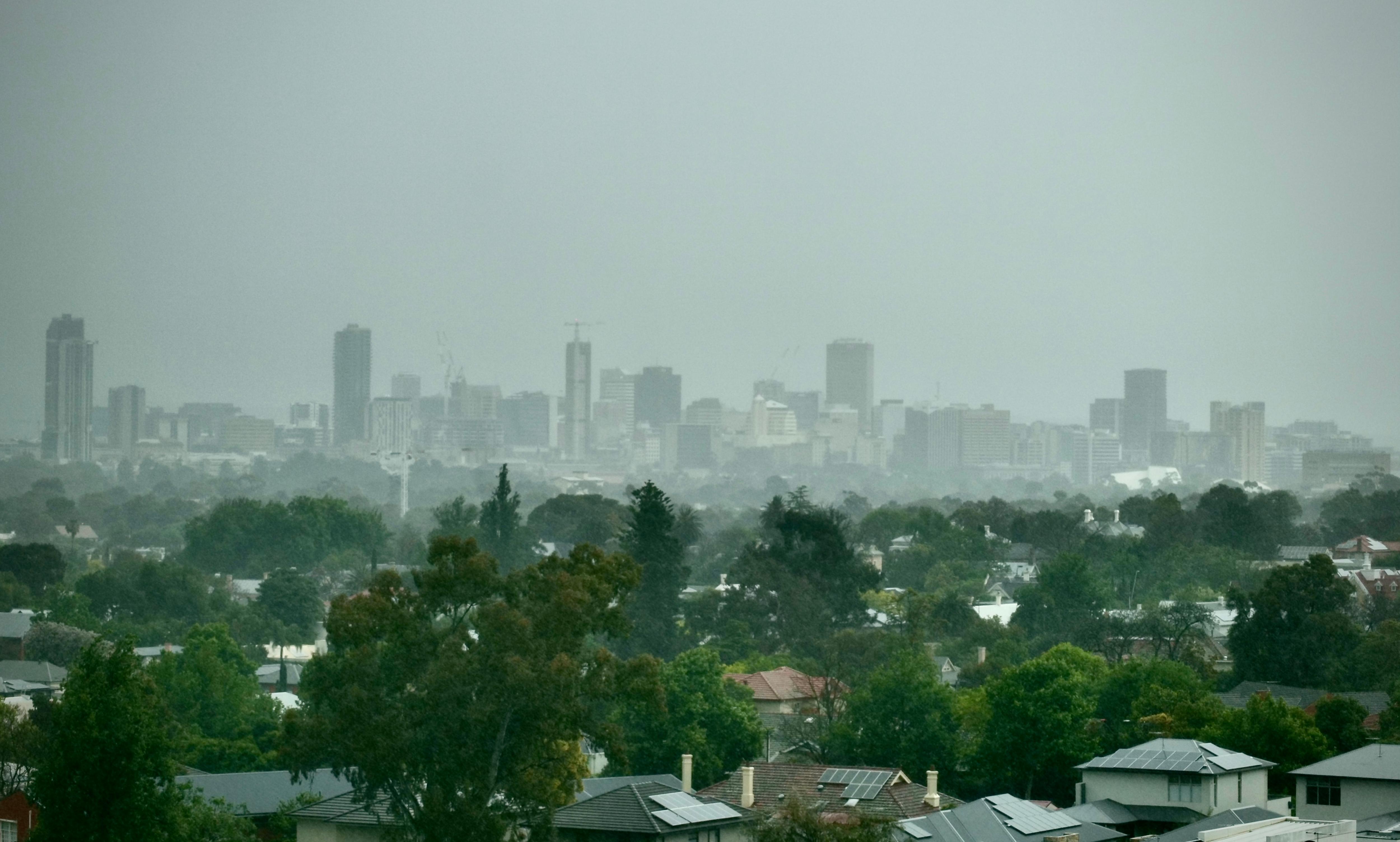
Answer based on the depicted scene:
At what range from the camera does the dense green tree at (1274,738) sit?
34.4 meters

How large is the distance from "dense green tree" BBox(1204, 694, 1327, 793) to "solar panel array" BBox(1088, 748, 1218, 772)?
288 centimetres

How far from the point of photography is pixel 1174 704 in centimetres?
3791

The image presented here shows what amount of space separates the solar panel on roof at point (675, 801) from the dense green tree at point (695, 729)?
9.20 metres

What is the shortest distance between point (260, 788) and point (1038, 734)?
13636 mm

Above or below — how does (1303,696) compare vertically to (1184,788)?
below

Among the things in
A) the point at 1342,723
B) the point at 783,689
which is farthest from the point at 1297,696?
the point at 783,689

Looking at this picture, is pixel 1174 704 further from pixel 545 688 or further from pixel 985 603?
pixel 985 603

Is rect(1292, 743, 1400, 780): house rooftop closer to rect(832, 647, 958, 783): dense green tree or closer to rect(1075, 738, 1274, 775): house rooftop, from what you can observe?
rect(1075, 738, 1274, 775): house rooftop

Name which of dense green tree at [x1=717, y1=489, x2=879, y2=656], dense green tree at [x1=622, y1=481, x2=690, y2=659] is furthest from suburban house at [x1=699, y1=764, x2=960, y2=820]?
dense green tree at [x1=717, y1=489, x2=879, y2=656]

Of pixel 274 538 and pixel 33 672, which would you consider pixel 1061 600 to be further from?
pixel 274 538

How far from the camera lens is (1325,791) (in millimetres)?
31656

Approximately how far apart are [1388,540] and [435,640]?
84.3 metres

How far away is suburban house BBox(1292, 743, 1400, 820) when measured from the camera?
30.7 meters

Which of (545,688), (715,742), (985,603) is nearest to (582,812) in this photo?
(545,688)
